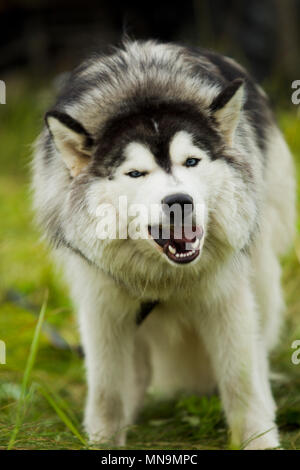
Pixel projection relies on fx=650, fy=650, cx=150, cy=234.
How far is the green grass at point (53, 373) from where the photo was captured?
373 centimetres

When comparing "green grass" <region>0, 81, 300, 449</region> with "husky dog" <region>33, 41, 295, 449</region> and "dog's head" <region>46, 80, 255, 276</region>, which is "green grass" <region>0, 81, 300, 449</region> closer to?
"husky dog" <region>33, 41, 295, 449</region>

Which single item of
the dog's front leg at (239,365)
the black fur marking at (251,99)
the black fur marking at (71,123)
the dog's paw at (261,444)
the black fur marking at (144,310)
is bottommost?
the dog's paw at (261,444)

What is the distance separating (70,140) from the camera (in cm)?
351

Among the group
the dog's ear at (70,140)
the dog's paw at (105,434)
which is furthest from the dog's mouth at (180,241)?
the dog's paw at (105,434)

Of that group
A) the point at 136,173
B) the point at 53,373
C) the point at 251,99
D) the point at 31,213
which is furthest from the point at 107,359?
the point at 31,213

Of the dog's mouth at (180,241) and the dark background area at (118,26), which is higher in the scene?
the dark background area at (118,26)

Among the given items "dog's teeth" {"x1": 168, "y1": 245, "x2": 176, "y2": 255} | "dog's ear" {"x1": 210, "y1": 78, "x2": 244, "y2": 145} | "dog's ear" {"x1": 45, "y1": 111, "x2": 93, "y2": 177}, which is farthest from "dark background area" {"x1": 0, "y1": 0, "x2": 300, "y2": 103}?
"dog's teeth" {"x1": 168, "y1": 245, "x2": 176, "y2": 255}

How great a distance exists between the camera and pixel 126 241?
3.54 metres

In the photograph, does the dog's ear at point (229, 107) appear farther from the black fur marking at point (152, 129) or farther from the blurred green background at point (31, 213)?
the blurred green background at point (31, 213)

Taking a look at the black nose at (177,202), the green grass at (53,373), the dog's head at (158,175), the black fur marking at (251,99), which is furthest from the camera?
the black fur marking at (251,99)

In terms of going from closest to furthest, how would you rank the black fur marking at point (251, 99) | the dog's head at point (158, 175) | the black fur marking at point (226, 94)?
the dog's head at point (158, 175) → the black fur marking at point (226, 94) → the black fur marking at point (251, 99)

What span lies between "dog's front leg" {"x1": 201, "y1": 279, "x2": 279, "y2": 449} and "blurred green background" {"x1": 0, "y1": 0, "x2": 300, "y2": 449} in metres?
0.19

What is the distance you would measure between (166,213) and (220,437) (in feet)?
5.91

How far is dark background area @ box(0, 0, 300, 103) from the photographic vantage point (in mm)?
11742
